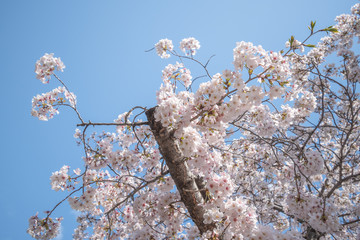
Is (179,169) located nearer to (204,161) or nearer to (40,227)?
(204,161)

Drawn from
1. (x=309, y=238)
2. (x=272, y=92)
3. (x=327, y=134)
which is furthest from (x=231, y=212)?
(x=327, y=134)

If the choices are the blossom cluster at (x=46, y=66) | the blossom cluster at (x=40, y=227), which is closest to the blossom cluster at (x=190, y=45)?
the blossom cluster at (x=46, y=66)

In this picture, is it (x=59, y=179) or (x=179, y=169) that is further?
(x=59, y=179)

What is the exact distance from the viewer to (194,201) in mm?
3041

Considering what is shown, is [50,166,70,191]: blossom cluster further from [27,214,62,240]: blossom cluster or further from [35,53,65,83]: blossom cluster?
[35,53,65,83]: blossom cluster

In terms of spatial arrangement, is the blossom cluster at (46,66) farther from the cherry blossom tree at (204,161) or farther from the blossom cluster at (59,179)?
the blossom cluster at (59,179)

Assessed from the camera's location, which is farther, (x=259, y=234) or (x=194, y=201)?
(x=194, y=201)

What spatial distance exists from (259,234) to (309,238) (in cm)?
384

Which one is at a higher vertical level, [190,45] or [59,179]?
[190,45]

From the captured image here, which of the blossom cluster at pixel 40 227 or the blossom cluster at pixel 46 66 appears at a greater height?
the blossom cluster at pixel 46 66

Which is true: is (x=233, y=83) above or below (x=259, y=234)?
above

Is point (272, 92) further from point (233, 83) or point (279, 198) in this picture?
point (279, 198)

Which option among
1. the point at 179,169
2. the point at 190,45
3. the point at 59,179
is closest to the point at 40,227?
the point at 59,179

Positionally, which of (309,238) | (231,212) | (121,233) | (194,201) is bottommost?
(309,238)
